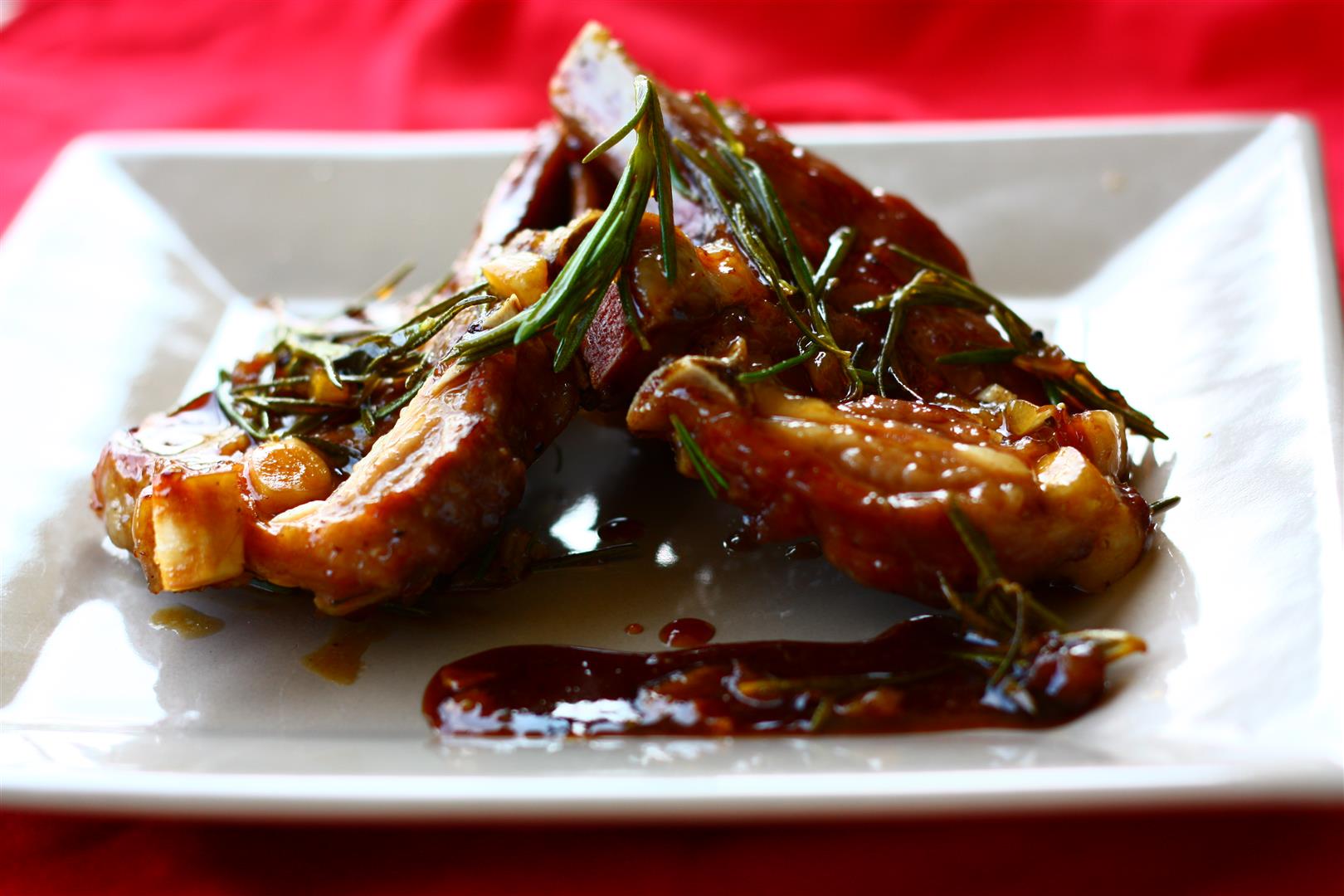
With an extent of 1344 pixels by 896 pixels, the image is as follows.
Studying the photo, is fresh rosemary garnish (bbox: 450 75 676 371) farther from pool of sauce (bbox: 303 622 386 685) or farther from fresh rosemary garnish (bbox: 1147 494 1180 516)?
fresh rosemary garnish (bbox: 1147 494 1180 516)

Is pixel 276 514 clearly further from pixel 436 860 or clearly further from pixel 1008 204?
pixel 1008 204

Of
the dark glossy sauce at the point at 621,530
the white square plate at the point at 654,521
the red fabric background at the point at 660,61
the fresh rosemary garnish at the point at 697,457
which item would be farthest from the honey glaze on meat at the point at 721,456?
the red fabric background at the point at 660,61

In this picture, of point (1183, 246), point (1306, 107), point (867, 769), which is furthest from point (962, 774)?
point (1306, 107)

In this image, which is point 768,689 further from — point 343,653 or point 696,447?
point 343,653

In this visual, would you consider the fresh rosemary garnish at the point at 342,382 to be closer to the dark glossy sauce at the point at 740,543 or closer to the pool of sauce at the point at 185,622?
the pool of sauce at the point at 185,622

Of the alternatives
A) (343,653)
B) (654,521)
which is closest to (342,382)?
(343,653)

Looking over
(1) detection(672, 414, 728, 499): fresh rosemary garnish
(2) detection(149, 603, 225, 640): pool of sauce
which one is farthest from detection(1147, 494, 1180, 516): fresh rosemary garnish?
(2) detection(149, 603, 225, 640): pool of sauce
